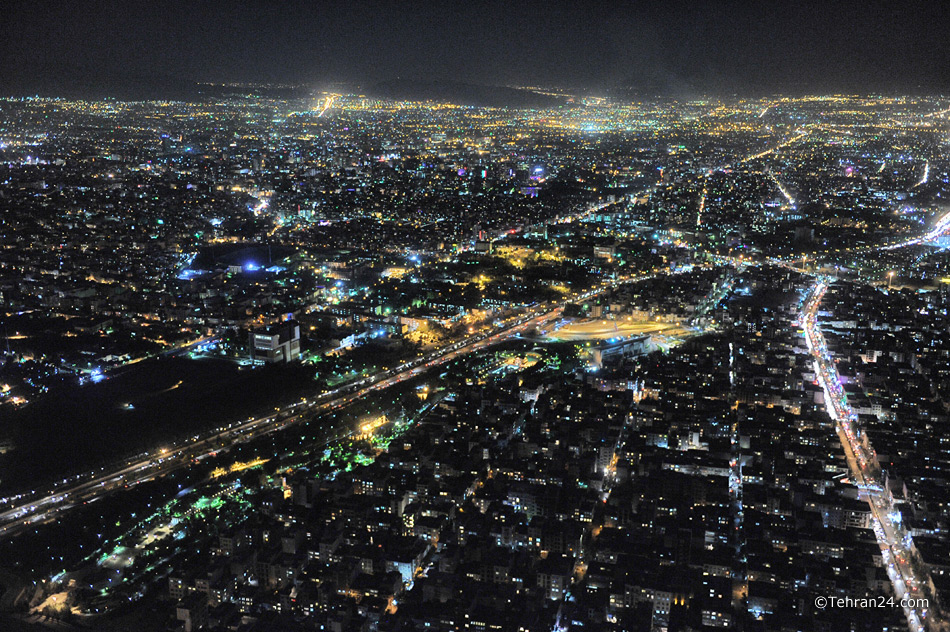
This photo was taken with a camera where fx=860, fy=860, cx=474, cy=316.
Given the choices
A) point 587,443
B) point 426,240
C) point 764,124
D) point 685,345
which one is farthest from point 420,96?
point 587,443

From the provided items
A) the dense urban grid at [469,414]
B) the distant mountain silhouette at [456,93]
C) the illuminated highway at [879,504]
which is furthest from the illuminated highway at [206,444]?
the distant mountain silhouette at [456,93]

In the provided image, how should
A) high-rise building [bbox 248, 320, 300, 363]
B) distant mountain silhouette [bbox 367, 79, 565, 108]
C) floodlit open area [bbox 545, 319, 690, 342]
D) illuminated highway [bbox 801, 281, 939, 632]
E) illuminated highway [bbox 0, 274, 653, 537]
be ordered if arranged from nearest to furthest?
illuminated highway [bbox 801, 281, 939, 632]
illuminated highway [bbox 0, 274, 653, 537]
high-rise building [bbox 248, 320, 300, 363]
floodlit open area [bbox 545, 319, 690, 342]
distant mountain silhouette [bbox 367, 79, 565, 108]

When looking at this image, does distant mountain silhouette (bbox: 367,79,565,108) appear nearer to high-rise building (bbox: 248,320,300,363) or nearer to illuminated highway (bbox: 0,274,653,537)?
illuminated highway (bbox: 0,274,653,537)

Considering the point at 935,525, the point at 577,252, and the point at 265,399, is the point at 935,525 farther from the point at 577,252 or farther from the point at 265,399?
the point at 577,252

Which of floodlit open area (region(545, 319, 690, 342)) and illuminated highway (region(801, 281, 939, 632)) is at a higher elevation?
illuminated highway (region(801, 281, 939, 632))

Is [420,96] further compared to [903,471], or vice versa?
[420,96]

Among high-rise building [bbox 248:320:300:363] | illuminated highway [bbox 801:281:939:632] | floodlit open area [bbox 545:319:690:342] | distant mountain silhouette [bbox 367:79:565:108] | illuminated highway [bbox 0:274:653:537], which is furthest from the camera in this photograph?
distant mountain silhouette [bbox 367:79:565:108]

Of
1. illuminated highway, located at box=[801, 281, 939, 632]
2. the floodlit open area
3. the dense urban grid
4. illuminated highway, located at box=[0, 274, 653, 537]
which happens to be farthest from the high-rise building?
illuminated highway, located at box=[801, 281, 939, 632]
